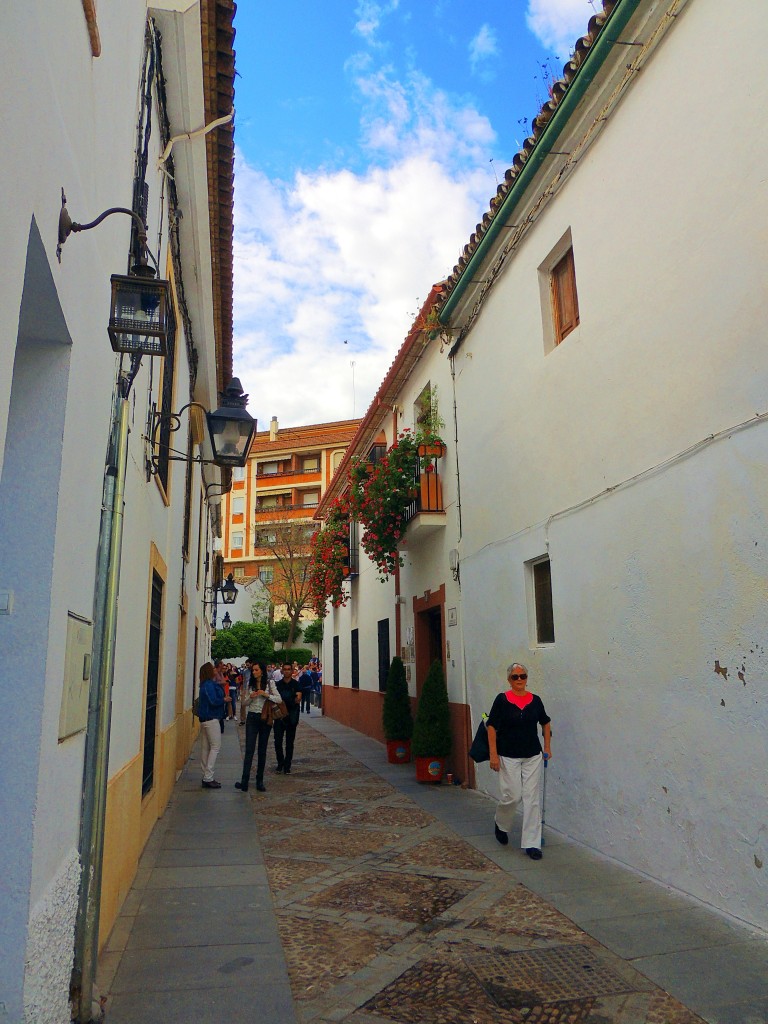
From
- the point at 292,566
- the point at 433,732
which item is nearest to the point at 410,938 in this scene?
the point at 433,732

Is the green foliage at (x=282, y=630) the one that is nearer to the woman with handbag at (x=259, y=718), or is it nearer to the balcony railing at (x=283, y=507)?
the balcony railing at (x=283, y=507)

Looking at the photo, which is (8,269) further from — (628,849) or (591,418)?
(628,849)

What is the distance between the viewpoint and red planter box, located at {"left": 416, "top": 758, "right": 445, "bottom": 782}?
33.2 feet

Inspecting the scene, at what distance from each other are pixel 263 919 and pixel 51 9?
4998 millimetres

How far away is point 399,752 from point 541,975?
8.41m

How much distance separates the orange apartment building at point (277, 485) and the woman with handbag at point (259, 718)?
39.6 m

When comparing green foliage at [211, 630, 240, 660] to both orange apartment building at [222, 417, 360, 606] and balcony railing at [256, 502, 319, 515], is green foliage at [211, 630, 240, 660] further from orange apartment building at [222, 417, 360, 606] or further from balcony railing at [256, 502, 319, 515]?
balcony railing at [256, 502, 319, 515]

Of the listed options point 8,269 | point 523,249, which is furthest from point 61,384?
point 523,249

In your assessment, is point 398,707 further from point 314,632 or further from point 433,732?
point 314,632

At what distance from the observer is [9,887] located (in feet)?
8.79

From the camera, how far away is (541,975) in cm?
410

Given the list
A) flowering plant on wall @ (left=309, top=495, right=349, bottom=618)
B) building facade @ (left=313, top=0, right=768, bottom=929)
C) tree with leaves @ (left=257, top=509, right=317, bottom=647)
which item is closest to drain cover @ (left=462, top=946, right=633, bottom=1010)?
building facade @ (left=313, top=0, right=768, bottom=929)

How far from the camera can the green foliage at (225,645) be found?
36125 mm

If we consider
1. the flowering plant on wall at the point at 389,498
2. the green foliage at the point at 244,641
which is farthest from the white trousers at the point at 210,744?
the green foliage at the point at 244,641
